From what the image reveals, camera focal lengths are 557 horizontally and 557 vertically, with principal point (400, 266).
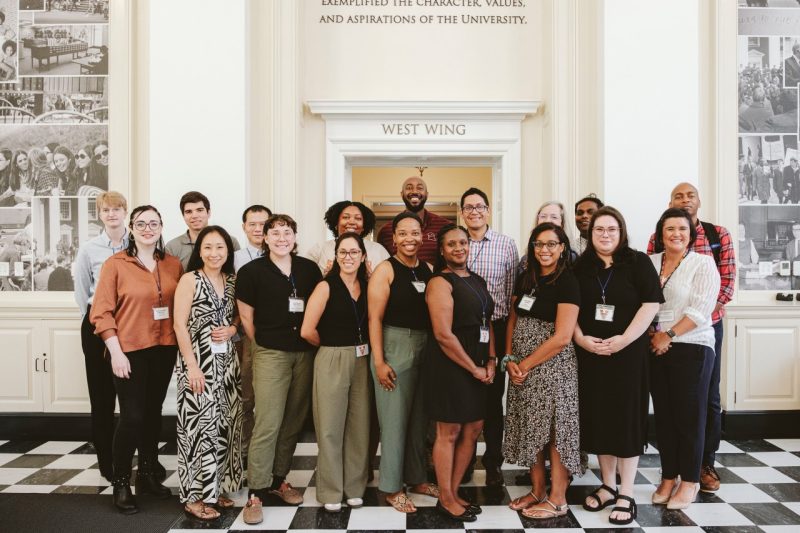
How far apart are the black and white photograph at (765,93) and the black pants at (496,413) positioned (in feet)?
10.0

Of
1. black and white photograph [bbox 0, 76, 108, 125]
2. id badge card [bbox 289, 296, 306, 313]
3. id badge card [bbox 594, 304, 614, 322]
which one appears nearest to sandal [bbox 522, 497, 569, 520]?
id badge card [bbox 594, 304, 614, 322]

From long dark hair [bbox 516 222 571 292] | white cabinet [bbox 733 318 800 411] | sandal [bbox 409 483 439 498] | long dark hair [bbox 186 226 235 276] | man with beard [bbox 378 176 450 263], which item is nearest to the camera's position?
long dark hair [bbox 516 222 571 292]

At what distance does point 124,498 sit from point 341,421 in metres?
1.35

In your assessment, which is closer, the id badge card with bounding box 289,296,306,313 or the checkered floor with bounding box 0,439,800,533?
the checkered floor with bounding box 0,439,800,533

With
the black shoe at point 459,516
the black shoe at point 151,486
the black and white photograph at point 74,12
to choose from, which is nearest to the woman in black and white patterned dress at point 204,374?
the black shoe at point 151,486

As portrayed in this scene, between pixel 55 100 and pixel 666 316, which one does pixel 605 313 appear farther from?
pixel 55 100

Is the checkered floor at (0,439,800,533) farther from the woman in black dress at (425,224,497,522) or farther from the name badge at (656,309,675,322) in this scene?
the name badge at (656,309,675,322)

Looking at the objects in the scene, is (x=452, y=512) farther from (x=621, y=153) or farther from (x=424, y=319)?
(x=621, y=153)

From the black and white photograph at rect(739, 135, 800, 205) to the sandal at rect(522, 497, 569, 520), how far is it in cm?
324

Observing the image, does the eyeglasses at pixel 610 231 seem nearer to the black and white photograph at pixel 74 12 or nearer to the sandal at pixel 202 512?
the sandal at pixel 202 512

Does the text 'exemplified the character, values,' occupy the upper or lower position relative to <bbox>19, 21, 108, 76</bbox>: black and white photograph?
upper

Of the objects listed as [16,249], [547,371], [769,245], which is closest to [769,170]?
[769,245]

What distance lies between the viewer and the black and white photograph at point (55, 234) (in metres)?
4.88

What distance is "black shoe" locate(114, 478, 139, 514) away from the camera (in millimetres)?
3225
